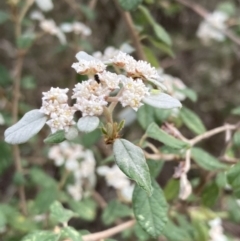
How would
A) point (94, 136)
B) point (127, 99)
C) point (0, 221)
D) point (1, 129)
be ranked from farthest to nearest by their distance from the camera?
point (1, 129) → point (94, 136) → point (0, 221) → point (127, 99)

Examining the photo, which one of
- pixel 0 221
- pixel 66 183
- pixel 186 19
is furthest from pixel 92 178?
pixel 186 19

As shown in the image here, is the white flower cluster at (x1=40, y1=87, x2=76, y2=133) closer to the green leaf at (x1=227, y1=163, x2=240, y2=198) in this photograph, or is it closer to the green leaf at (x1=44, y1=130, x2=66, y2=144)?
the green leaf at (x1=44, y1=130, x2=66, y2=144)

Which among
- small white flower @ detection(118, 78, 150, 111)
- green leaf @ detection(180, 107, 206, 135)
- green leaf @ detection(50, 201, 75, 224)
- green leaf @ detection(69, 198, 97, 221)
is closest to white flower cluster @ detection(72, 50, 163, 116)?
small white flower @ detection(118, 78, 150, 111)

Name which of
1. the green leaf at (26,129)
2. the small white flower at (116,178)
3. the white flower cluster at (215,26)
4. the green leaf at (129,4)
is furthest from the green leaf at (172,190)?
the white flower cluster at (215,26)

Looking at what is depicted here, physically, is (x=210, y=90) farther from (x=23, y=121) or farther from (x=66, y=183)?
(x=23, y=121)

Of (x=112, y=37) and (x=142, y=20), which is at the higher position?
(x=112, y=37)

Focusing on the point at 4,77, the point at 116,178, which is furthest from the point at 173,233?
the point at 4,77

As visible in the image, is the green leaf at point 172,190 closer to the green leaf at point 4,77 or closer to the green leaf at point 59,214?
the green leaf at point 59,214
